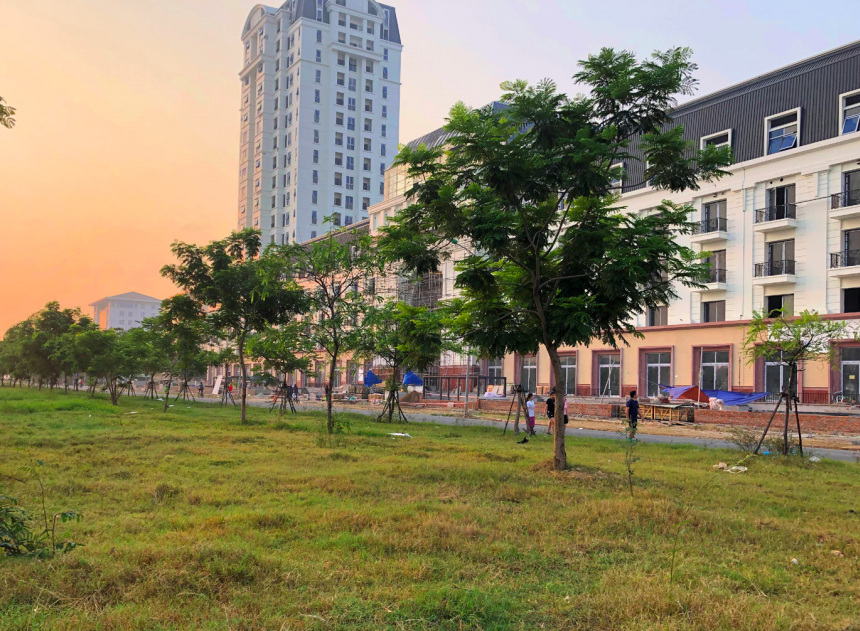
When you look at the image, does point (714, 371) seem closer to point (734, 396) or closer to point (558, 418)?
point (734, 396)

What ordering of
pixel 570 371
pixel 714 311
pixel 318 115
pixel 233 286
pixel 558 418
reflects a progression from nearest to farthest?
1. pixel 558 418
2. pixel 233 286
3. pixel 714 311
4. pixel 570 371
5. pixel 318 115

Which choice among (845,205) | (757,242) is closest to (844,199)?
(845,205)

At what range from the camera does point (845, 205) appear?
33625 mm

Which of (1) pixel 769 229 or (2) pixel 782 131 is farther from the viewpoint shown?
(2) pixel 782 131

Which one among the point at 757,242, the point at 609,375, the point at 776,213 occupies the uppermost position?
the point at 776,213

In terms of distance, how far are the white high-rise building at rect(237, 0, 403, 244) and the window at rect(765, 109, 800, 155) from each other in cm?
5554

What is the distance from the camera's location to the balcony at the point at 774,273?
35281mm

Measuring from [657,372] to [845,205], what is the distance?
527 inches

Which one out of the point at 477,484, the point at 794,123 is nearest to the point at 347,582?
the point at 477,484

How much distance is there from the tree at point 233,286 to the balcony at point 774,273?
2509cm

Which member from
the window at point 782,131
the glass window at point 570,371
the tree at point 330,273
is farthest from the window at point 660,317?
the tree at point 330,273

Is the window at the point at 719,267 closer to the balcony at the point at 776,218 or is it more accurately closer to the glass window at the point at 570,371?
the balcony at the point at 776,218

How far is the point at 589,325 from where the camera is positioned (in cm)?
1148

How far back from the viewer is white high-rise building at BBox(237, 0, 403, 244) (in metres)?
86.3
